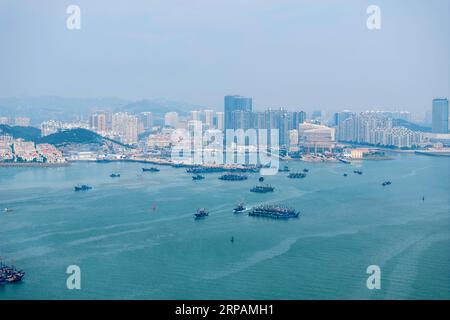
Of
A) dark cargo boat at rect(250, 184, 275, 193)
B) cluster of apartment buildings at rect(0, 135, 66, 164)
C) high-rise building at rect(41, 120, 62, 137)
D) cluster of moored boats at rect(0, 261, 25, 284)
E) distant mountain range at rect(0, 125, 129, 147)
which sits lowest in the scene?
cluster of moored boats at rect(0, 261, 25, 284)

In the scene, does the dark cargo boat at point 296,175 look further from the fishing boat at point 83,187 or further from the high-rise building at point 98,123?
the high-rise building at point 98,123

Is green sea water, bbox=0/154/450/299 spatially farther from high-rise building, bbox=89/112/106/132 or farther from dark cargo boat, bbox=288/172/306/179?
high-rise building, bbox=89/112/106/132

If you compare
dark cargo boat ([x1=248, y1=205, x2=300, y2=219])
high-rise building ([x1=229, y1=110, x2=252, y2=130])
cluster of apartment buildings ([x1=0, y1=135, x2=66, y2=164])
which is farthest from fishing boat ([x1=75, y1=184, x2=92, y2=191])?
high-rise building ([x1=229, y1=110, x2=252, y2=130])

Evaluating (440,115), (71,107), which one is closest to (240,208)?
(440,115)
